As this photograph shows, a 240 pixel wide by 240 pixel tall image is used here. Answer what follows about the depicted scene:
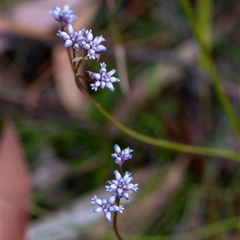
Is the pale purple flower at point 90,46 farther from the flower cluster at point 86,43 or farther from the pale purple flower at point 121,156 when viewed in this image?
the pale purple flower at point 121,156

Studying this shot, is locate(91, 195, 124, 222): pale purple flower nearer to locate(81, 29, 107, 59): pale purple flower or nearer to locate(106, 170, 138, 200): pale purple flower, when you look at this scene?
locate(106, 170, 138, 200): pale purple flower

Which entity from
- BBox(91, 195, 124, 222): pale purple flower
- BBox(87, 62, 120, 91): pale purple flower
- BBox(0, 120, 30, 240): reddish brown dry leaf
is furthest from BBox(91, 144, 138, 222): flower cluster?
BBox(0, 120, 30, 240): reddish brown dry leaf

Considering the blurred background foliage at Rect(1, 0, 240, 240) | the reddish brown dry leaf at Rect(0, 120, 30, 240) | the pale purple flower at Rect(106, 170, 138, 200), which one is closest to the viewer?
the pale purple flower at Rect(106, 170, 138, 200)

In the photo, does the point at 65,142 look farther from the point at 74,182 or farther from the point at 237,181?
the point at 237,181

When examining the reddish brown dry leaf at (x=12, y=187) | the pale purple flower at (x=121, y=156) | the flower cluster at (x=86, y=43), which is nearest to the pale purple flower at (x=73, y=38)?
the flower cluster at (x=86, y=43)

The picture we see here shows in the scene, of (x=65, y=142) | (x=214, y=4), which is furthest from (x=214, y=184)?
(x=214, y=4)
